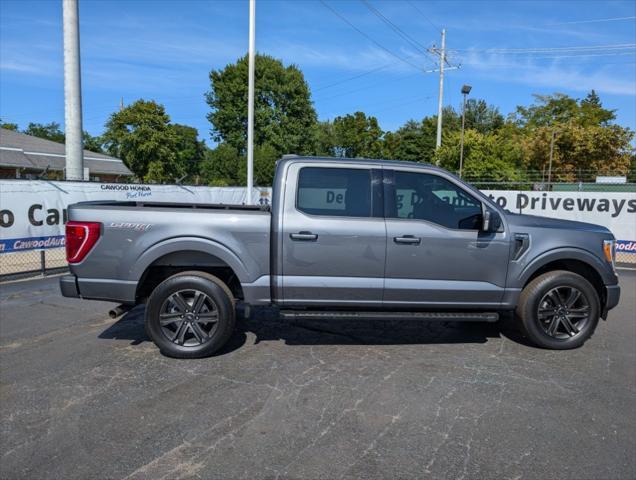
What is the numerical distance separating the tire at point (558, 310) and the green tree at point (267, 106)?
43700 millimetres

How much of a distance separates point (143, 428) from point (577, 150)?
147 feet

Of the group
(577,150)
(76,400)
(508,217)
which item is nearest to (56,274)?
(76,400)

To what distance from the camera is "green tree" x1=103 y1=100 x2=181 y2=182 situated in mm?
38406

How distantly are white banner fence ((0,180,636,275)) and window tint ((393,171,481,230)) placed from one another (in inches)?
286

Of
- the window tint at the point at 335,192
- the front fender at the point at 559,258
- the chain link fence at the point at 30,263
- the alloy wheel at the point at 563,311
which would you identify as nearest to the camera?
the window tint at the point at 335,192

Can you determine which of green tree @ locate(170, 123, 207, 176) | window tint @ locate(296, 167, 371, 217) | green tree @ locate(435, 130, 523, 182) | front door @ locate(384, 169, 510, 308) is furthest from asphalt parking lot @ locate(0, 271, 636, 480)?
green tree @ locate(170, 123, 207, 176)

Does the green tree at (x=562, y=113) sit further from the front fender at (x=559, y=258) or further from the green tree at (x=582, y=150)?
the front fender at (x=559, y=258)

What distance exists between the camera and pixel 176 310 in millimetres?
4668

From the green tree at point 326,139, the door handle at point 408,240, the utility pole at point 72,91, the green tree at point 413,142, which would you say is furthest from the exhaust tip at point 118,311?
the green tree at point 413,142

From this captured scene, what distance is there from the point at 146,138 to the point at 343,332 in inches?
1468

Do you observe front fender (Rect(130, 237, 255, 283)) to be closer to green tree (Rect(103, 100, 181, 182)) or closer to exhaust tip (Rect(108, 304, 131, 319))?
exhaust tip (Rect(108, 304, 131, 319))

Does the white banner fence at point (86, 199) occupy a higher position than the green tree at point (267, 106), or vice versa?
the green tree at point (267, 106)

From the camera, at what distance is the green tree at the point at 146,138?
38.4m

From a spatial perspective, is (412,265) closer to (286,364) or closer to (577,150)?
(286,364)
